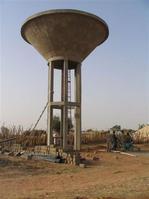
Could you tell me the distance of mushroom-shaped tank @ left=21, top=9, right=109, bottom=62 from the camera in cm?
1942

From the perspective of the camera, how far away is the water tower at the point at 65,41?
768 inches

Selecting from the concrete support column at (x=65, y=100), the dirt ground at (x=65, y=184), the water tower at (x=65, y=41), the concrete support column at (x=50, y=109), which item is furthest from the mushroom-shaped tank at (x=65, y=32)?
the dirt ground at (x=65, y=184)

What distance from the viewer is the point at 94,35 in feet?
67.7

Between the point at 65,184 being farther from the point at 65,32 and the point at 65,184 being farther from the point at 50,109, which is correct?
the point at 65,32

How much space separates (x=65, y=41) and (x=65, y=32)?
625 millimetres

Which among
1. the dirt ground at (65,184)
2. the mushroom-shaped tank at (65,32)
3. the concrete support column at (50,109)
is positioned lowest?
the dirt ground at (65,184)

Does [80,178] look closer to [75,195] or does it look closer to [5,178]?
[5,178]

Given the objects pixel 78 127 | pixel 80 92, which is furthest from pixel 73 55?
pixel 78 127

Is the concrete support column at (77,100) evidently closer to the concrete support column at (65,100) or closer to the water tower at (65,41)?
the water tower at (65,41)

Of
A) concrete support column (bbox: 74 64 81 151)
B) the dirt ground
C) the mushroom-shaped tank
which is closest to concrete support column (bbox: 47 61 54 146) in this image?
the mushroom-shaped tank

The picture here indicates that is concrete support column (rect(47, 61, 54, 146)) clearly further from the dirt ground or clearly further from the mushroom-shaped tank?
the dirt ground

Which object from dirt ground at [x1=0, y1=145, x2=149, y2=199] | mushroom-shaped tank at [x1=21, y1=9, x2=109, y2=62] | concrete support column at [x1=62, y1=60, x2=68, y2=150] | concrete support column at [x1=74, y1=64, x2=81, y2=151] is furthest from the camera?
concrete support column at [x1=74, y1=64, x2=81, y2=151]

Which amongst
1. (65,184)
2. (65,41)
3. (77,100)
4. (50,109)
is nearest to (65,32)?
(65,41)

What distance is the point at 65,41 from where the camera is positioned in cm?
2012
